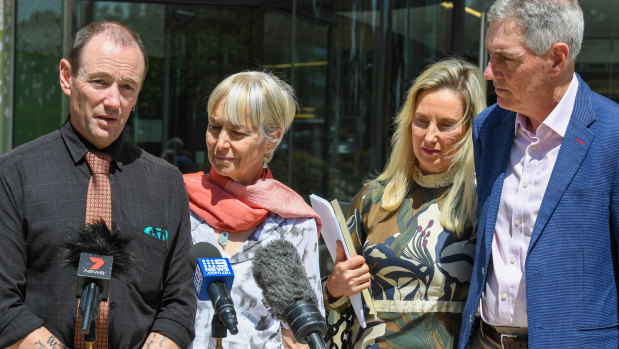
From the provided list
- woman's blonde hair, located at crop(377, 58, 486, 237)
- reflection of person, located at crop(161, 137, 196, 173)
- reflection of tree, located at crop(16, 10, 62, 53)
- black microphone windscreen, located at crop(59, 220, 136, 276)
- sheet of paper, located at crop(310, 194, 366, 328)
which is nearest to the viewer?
black microphone windscreen, located at crop(59, 220, 136, 276)

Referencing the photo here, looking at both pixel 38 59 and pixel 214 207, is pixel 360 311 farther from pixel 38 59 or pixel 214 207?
pixel 38 59

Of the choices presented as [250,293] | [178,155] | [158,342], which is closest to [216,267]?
[158,342]

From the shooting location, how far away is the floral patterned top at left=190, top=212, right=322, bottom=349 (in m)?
2.71

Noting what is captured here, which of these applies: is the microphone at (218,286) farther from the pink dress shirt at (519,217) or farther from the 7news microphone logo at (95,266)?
the pink dress shirt at (519,217)

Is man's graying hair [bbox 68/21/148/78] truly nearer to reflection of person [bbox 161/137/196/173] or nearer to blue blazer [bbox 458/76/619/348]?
blue blazer [bbox 458/76/619/348]

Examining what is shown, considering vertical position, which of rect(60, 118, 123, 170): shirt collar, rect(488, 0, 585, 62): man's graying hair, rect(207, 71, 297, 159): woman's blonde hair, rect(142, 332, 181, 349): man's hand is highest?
rect(488, 0, 585, 62): man's graying hair

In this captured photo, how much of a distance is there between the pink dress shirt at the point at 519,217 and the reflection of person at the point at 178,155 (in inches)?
247

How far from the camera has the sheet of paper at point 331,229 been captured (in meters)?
2.70

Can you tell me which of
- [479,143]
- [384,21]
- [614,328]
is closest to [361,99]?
[384,21]

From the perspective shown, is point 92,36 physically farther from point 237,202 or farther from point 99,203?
point 237,202

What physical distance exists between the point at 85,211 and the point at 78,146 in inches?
8.5

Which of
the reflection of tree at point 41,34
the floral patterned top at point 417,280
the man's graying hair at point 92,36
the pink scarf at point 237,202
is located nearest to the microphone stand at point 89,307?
the man's graying hair at point 92,36

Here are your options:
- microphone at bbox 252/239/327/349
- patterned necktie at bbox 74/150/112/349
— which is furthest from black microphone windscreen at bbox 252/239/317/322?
patterned necktie at bbox 74/150/112/349

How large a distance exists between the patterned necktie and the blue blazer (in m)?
1.31
